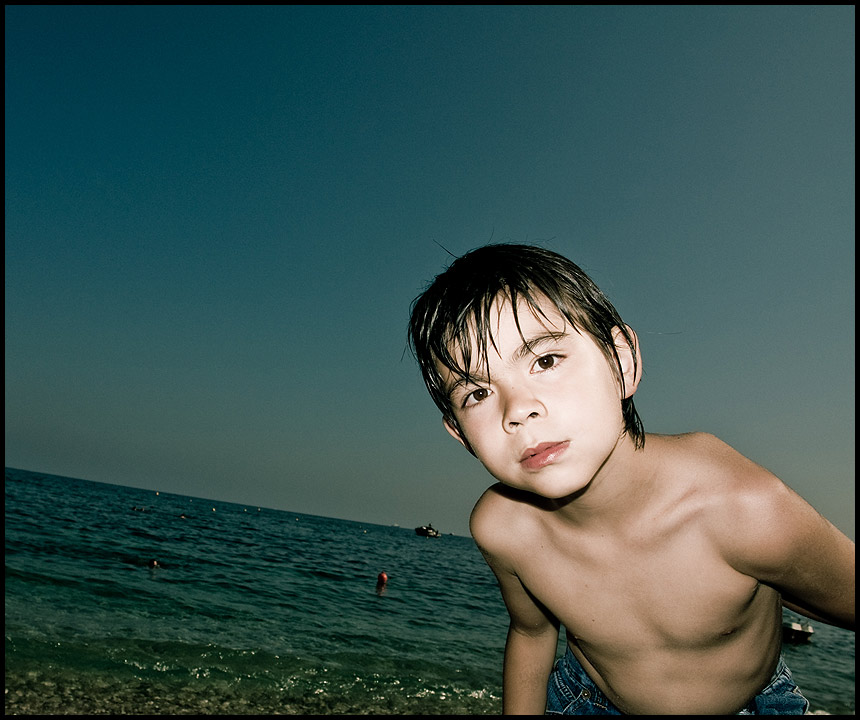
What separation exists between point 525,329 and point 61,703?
5894 millimetres

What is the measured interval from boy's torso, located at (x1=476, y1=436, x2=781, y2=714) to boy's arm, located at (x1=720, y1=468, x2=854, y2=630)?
88mm

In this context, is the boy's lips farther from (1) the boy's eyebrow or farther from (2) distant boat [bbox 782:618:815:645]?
(2) distant boat [bbox 782:618:815:645]

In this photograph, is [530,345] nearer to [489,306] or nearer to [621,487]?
[489,306]

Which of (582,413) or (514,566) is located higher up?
(582,413)

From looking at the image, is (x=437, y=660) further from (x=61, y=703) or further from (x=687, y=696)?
(x=687, y=696)

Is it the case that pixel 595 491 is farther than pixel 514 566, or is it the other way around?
pixel 514 566

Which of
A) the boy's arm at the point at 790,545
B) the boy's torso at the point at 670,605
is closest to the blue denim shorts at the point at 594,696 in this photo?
the boy's torso at the point at 670,605

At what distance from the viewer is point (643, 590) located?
1.95 m

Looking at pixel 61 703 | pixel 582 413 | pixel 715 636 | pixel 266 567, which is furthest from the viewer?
pixel 266 567

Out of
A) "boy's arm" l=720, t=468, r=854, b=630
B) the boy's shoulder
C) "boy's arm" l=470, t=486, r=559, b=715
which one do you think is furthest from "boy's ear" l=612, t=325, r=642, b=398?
"boy's arm" l=470, t=486, r=559, b=715

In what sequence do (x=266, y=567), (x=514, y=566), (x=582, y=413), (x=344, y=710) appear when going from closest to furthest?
1. (x=582, y=413)
2. (x=514, y=566)
3. (x=344, y=710)
4. (x=266, y=567)

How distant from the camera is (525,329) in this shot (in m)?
1.71

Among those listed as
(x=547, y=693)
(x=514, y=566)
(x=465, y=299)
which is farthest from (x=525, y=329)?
(x=547, y=693)

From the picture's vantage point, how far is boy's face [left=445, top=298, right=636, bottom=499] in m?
1.62
